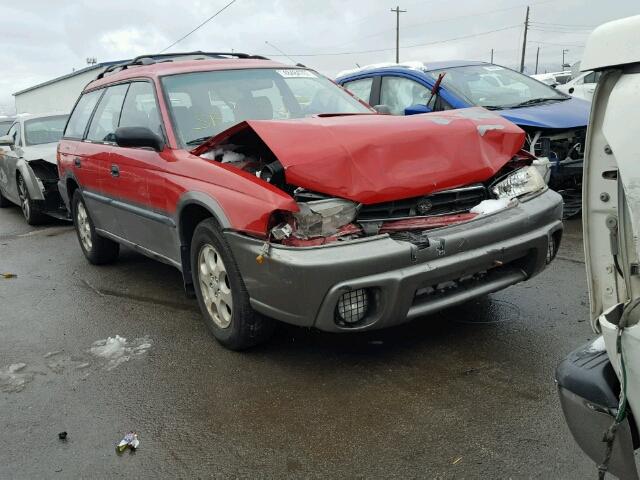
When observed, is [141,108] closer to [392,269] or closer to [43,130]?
[392,269]

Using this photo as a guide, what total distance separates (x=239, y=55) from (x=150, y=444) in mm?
3876

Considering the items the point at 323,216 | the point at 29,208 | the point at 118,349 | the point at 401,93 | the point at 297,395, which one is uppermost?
the point at 401,93

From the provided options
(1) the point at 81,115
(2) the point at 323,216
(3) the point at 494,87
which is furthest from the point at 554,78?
Answer: (2) the point at 323,216

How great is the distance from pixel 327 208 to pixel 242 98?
67.8 inches

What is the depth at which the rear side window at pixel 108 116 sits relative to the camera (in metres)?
5.05

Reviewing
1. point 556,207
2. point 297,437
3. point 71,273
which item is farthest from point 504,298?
point 71,273

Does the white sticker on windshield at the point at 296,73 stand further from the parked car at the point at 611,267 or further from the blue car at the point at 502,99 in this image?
the parked car at the point at 611,267

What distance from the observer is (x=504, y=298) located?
4.31 meters

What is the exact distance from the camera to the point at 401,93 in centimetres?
711

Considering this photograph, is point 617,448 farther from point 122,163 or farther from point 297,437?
point 122,163

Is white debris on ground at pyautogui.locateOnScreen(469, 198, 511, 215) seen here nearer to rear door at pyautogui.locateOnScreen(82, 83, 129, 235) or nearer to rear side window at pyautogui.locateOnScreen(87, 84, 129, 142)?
rear door at pyautogui.locateOnScreen(82, 83, 129, 235)

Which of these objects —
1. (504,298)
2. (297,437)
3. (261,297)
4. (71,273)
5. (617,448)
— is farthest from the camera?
(71,273)

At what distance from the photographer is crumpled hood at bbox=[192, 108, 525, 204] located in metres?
3.12

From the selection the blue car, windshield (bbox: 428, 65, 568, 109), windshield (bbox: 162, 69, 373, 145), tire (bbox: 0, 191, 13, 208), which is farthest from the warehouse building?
windshield (bbox: 162, 69, 373, 145)
